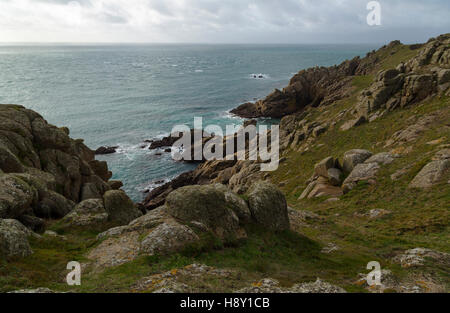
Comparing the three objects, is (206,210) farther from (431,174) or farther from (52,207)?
(431,174)

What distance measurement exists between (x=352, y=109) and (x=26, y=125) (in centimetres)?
6343

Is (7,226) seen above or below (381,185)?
above

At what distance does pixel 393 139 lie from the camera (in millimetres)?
43188

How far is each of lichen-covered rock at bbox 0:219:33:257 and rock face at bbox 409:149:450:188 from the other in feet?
119

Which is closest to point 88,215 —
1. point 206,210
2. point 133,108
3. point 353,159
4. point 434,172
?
point 206,210

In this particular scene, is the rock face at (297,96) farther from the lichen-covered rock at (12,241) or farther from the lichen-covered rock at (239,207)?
the lichen-covered rock at (12,241)

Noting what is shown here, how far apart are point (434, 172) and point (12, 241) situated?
38272 mm

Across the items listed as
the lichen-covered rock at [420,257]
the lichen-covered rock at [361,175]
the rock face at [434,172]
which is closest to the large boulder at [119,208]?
the lichen-covered rock at [420,257]

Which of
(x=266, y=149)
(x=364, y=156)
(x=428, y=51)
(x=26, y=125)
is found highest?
(x=428, y=51)

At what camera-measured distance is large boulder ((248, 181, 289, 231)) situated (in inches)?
899
